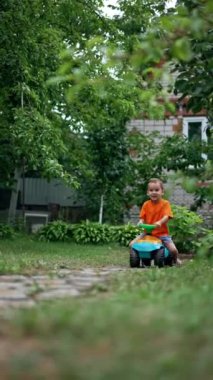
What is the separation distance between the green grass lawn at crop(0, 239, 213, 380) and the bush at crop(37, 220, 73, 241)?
1196cm

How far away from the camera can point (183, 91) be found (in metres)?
6.55

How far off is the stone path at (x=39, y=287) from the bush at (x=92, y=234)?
9.78 meters

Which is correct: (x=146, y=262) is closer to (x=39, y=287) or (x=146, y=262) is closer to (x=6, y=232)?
(x=39, y=287)

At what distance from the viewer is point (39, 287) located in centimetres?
458

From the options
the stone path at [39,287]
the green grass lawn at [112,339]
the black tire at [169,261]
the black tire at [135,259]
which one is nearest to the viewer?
the green grass lawn at [112,339]

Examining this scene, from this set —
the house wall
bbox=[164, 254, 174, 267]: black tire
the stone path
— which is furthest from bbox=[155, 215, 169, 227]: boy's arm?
the house wall

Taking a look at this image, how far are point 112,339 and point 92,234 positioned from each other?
1286 cm

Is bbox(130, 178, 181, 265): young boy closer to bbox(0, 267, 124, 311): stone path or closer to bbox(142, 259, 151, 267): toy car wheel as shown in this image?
bbox(142, 259, 151, 267): toy car wheel

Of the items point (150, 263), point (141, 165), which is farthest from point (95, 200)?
point (150, 263)

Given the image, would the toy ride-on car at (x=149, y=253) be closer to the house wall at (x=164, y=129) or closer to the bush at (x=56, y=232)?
the bush at (x=56, y=232)

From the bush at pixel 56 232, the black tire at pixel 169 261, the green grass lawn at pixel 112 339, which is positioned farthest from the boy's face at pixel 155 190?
the bush at pixel 56 232

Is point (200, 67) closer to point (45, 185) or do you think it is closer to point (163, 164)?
point (163, 164)

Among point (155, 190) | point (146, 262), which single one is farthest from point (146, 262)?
point (155, 190)

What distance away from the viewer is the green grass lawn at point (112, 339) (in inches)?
92.2
